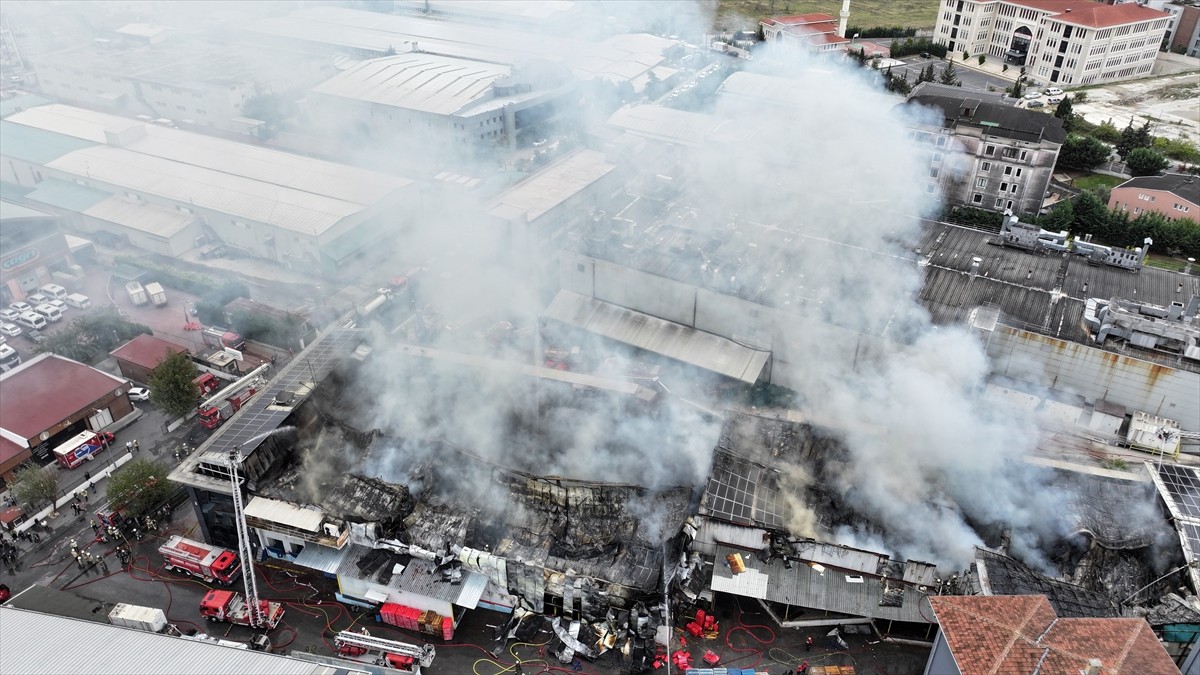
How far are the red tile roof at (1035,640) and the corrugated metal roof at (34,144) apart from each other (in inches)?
1390

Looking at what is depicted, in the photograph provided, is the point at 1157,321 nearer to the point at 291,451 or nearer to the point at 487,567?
the point at 487,567

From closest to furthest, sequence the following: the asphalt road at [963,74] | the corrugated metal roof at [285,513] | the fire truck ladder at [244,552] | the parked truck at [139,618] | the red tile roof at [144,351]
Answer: the parked truck at [139,618] < the fire truck ladder at [244,552] < the corrugated metal roof at [285,513] < the red tile roof at [144,351] < the asphalt road at [963,74]

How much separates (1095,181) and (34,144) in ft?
143

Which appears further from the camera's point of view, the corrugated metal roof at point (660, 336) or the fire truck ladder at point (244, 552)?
the corrugated metal roof at point (660, 336)

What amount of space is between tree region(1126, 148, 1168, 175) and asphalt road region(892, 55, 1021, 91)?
9536 millimetres

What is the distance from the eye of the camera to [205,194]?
1067 inches

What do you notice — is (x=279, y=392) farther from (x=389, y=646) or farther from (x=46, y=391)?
(x=46, y=391)

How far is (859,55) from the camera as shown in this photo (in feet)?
127

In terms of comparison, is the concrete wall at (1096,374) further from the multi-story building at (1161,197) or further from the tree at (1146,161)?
the tree at (1146,161)

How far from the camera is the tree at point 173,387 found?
17.5 m

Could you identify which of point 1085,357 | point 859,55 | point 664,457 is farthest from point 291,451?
point 859,55

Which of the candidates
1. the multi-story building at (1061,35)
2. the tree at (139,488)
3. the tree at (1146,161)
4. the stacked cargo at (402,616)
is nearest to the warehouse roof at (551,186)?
the tree at (139,488)

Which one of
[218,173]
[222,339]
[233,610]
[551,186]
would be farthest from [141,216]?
[233,610]

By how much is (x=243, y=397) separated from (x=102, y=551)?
4829 millimetres
